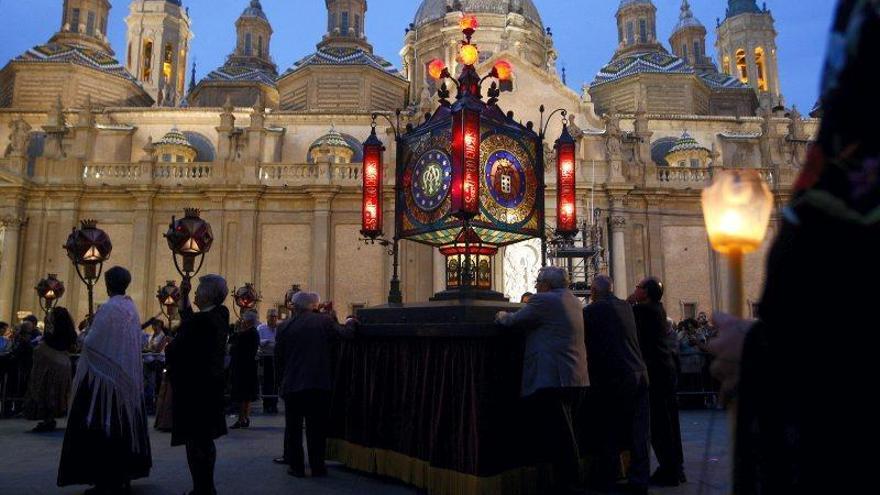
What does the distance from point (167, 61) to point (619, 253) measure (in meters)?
40.7

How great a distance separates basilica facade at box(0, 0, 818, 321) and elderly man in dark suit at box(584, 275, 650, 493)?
2030 cm

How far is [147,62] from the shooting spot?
48531 millimetres

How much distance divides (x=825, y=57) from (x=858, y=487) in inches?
42.6

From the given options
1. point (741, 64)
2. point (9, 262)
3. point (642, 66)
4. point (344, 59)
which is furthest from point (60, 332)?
point (741, 64)

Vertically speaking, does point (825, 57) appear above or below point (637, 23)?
below

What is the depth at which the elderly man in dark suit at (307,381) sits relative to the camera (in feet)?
23.0

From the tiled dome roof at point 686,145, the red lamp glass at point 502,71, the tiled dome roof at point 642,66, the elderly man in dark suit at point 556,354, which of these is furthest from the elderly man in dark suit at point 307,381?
the tiled dome roof at point 642,66

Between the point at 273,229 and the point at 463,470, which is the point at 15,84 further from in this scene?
the point at 463,470

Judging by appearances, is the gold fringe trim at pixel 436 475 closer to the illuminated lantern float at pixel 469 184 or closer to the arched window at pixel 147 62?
the illuminated lantern float at pixel 469 184

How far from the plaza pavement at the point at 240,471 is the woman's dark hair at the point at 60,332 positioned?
5.00ft

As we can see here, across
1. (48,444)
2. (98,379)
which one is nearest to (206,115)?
(48,444)

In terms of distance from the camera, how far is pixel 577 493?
6082mm

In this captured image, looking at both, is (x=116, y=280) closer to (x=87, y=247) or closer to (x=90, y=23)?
(x=87, y=247)

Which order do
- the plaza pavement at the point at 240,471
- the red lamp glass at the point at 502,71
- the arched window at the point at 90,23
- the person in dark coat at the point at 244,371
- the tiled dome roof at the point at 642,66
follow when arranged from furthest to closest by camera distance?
the arched window at the point at 90,23, the tiled dome roof at the point at 642,66, the person in dark coat at the point at 244,371, the red lamp glass at the point at 502,71, the plaza pavement at the point at 240,471
